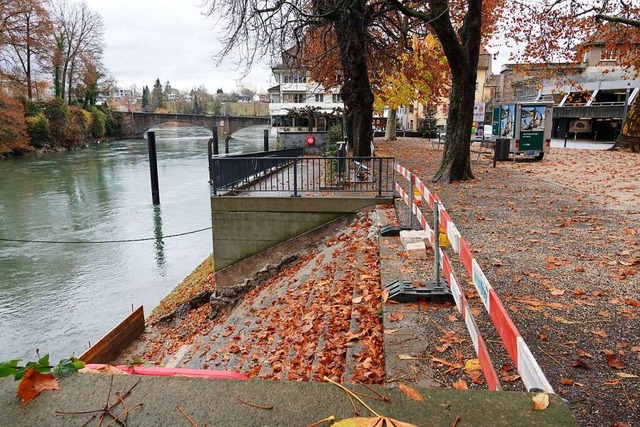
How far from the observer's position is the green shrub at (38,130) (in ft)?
148

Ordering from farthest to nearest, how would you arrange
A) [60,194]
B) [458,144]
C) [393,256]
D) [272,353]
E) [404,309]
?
[60,194] → [458,144] → [393,256] → [272,353] → [404,309]

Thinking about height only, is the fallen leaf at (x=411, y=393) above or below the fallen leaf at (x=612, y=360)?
above

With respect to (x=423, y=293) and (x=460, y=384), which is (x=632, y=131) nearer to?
(x=423, y=293)

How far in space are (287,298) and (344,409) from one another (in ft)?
15.8

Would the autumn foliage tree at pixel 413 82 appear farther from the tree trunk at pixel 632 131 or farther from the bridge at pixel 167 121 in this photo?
the bridge at pixel 167 121

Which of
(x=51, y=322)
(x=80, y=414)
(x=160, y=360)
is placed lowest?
(x=51, y=322)

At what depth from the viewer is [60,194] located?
24.7m

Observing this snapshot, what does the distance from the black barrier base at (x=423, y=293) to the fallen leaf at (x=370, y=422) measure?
8.79 feet

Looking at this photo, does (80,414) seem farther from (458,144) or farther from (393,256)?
(458,144)

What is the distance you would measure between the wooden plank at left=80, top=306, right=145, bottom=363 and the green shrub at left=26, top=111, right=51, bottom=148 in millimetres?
44832

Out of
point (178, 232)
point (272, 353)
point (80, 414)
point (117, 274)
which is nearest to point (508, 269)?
point (272, 353)

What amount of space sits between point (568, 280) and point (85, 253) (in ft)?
46.0

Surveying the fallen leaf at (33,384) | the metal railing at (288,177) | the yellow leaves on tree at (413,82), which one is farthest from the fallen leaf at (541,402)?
the yellow leaves on tree at (413,82)

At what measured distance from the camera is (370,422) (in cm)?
209
